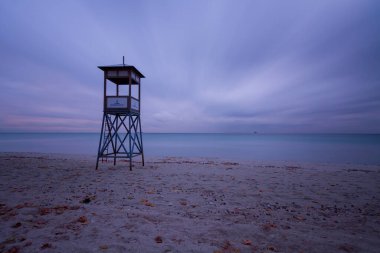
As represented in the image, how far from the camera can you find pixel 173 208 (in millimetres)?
5770

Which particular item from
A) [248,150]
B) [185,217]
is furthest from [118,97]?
[248,150]

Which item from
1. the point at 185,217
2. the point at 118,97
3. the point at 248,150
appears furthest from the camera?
the point at 248,150

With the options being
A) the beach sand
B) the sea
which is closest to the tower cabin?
the beach sand

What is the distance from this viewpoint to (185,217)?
5098 millimetres

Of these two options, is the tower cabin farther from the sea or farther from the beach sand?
the sea

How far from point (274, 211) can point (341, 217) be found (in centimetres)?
174

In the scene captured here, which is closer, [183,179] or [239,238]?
[239,238]

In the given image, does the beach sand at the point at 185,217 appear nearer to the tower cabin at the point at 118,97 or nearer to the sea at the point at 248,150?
the tower cabin at the point at 118,97

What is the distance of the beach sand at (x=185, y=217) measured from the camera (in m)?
3.78

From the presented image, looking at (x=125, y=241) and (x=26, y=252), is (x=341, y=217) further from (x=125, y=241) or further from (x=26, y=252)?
(x=26, y=252)

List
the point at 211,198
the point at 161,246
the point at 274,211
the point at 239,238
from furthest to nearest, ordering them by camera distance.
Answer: the point at 211,198, the point at 274,211, the point at 239,238, the point at 161,246

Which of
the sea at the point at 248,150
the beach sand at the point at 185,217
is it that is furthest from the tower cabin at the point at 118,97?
the sea at the point at 248,150

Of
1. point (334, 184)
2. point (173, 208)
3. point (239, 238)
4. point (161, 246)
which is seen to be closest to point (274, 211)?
point (239, 238)

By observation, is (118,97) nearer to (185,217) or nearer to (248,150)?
(185,217)
